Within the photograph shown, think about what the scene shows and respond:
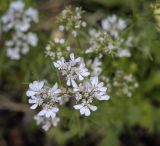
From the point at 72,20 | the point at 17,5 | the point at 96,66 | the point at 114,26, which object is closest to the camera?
the point at 72,20

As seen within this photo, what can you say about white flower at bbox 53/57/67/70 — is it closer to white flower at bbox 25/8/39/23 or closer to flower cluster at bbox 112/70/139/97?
flower cluster at bbox 112/70/139/97

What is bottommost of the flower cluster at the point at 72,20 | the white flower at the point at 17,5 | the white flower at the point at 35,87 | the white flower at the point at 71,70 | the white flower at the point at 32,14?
the white flower at the point at 35,87

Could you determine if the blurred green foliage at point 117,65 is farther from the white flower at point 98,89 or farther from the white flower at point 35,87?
the white flower at point 35,87

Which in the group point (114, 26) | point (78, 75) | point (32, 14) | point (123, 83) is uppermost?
point (32, 14)

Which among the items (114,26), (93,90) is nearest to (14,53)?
(114,26)

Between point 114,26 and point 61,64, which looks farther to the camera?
point 114,26

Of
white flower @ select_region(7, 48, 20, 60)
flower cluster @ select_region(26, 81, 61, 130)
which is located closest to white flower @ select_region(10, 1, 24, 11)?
white flower @ select_region(7, 48, 20, 60)

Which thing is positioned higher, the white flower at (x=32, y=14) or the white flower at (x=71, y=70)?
the white flower at (x=32, y=14)

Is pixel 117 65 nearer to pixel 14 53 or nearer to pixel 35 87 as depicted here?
pixel 14 53

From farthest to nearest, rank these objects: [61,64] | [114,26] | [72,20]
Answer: [114,26]
[72,20]
[61,64]

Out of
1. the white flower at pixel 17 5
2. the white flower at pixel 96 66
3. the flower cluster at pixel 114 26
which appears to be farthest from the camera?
the white flower at pixel 17 5

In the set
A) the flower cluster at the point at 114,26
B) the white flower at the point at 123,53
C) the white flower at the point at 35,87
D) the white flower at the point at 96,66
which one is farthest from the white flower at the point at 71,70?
the flower cluster at the point at 114,26
